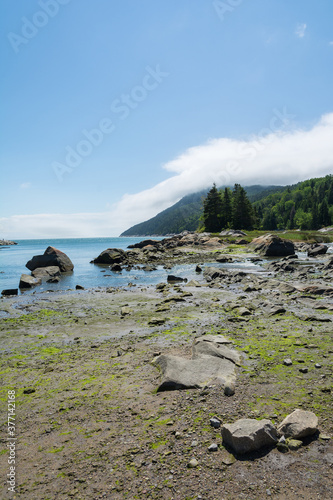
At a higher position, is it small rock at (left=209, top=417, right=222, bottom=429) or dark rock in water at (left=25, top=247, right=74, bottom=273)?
dark rock in water at (left=25, top=247, right=74, bottom=273)

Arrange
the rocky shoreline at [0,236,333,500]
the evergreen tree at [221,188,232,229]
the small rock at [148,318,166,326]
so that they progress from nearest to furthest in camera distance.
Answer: the rocky shoreline at [0,236,333,500] → the small rock at [148,318,166,326] → the evergreen tree at [221,188,232,229]

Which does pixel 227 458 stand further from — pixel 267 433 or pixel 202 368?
pixel 202 368

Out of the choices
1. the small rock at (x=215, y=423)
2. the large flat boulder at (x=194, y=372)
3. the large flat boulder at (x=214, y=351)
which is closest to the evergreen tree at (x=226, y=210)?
the large flat boulder at (x=214, y=351)

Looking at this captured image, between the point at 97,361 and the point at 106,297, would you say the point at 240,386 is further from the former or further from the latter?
the point at 106,297

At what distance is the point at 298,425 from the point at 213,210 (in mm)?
104897

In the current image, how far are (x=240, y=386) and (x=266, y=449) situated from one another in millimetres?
2227

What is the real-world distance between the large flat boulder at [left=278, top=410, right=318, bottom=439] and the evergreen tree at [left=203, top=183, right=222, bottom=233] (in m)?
104

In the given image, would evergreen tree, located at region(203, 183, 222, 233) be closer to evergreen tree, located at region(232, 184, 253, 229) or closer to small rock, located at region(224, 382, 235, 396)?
evergreen tree, located at region(232, 184, 253, 229)

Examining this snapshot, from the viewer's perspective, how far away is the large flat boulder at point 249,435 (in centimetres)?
484

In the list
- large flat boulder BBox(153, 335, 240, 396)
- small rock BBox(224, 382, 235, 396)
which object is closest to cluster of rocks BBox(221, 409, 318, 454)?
small rock BBox(224, 382, 235, 396)

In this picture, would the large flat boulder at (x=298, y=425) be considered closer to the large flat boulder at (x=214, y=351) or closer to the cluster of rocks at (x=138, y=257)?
the large flat boulder at (x=214, y=351)

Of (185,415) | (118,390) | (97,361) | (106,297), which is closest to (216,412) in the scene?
(185,415)

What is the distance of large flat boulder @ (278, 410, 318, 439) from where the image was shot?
5113mm

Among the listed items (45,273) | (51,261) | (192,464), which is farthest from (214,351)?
(51,261)
